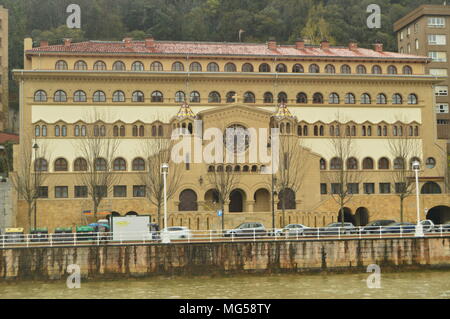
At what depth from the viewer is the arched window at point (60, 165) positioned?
68188 mm

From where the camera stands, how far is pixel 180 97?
7175 cm

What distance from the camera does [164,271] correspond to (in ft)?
145

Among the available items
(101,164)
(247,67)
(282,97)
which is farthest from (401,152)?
(101,164)

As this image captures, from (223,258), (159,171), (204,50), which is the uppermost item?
(204,50)

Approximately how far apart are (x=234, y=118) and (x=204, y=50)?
10.7m

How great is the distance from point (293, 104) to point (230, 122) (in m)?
9.08

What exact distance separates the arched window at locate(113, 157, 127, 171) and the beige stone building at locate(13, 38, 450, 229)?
4.5 inches

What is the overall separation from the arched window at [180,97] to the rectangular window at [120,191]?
11089 mm

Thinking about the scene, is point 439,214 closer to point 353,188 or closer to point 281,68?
point 353,188

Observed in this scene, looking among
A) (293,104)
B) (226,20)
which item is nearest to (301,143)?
(293,104)

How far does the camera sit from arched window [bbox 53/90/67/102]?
6974cm

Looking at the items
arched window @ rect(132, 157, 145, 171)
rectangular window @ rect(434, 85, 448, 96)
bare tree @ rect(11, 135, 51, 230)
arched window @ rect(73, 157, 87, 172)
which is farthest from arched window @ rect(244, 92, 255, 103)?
rectangular window @ rect(434, 85, 448, 96)

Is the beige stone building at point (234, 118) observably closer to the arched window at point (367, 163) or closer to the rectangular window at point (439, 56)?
the arched window at point (367, 163)
